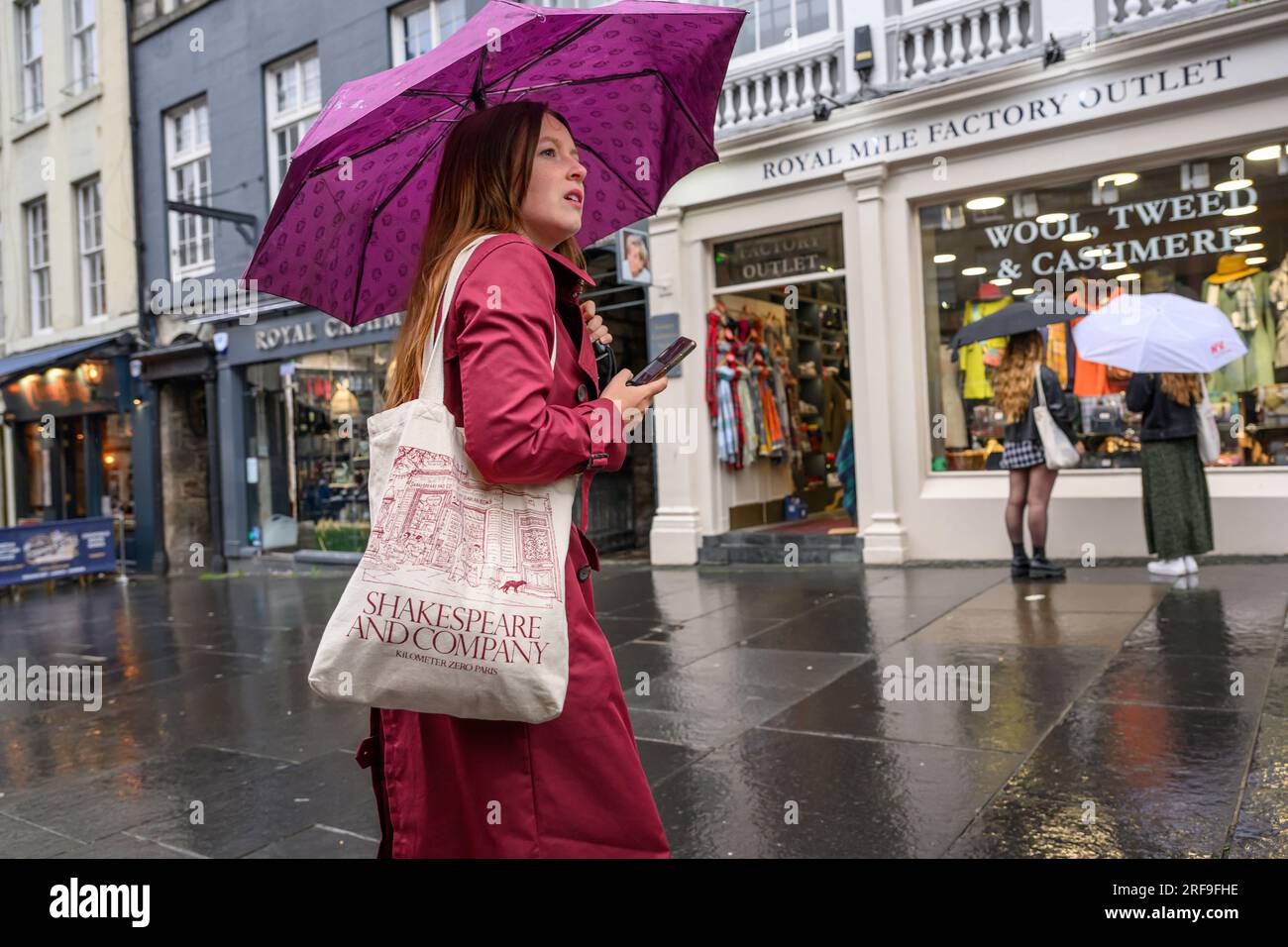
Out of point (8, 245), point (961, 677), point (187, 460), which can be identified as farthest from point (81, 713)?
point (8, 245)

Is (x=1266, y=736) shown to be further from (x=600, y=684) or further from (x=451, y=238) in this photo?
(x=451, y=238)

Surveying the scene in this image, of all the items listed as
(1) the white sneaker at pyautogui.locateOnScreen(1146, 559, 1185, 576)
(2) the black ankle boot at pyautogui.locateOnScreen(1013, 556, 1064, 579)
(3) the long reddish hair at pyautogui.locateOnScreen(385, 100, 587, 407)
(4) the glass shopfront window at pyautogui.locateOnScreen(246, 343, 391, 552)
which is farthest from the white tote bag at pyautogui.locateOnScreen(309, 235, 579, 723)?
(4) the glass shopfront window at pyautogui.locateOnScreen(246, 343, 391, 552)

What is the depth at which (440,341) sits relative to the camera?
1799mm

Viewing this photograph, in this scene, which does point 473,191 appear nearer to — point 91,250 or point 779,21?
point 779,21

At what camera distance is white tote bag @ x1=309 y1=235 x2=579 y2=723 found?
1.62 metres

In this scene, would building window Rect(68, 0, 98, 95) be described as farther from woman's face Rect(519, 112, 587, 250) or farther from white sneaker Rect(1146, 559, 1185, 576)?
woman's face Rect(519, 112, 587, 250)

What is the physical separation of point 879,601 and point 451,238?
639cm

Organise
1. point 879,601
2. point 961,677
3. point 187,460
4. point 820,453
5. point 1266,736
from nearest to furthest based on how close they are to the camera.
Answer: point 1266,736 < point 961,677 < point 879,601 < point 820,453 < point 187,460

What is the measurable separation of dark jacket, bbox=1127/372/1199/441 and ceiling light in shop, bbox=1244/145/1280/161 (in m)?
2.54

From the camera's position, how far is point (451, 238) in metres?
1.97

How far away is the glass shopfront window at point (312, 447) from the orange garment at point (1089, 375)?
902 cm

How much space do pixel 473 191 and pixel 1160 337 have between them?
20.3ft

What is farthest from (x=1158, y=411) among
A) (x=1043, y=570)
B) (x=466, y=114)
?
(x=466, y=114)

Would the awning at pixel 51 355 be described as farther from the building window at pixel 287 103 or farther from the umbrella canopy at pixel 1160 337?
the umbrella canopy at pixel 1160 337
